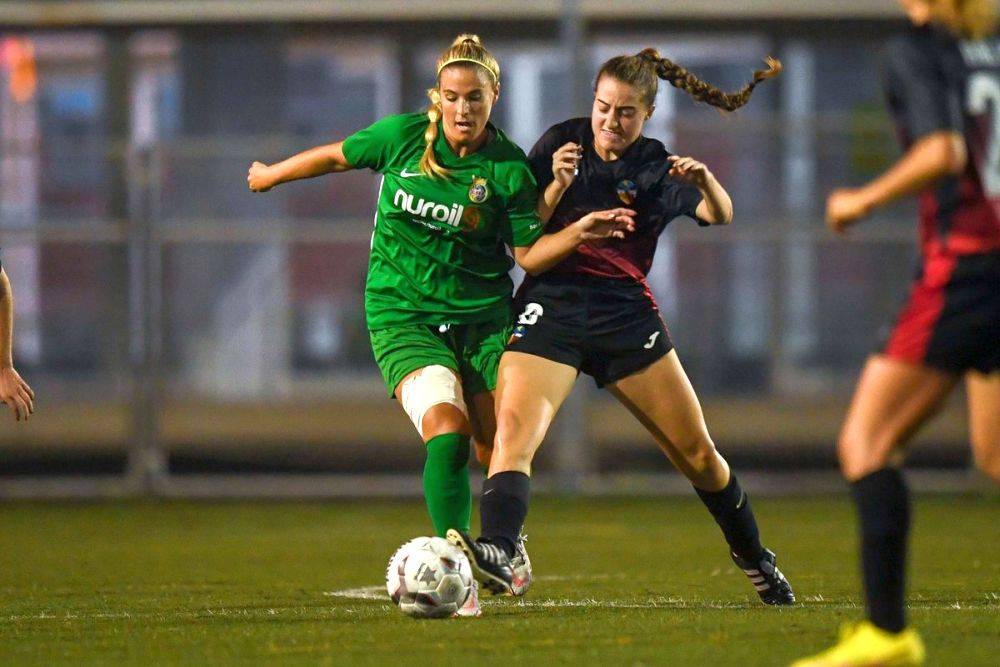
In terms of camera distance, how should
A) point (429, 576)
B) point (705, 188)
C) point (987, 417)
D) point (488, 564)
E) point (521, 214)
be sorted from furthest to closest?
point (521, 214) → point (705, 188) → point (429, 576) → point (488, 564) → point (987, 417)

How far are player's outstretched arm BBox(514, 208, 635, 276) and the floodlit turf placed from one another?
122 cm

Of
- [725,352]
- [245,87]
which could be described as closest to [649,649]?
[725,352]

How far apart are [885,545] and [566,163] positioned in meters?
1.99

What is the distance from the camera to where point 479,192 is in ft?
19.0

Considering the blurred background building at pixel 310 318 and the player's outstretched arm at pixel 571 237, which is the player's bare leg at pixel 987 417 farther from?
the blurred background building at pixel 310 318

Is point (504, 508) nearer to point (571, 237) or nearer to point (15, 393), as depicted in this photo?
point (571, 237)

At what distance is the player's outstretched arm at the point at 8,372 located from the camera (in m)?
5.85

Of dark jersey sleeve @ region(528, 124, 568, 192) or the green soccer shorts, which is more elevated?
dark jersey sleeve @ region(528, 124, 568, 192)

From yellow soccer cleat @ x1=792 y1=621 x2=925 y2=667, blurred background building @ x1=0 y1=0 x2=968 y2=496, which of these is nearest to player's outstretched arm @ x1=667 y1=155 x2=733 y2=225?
yellow soccer cleat @ x1=792 y1=621 x2=925 y2=667

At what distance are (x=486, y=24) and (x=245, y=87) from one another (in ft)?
11.9

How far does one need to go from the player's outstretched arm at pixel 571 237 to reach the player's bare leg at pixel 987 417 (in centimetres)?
155

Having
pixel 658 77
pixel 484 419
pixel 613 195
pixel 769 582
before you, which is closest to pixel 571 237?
pixel 613 195

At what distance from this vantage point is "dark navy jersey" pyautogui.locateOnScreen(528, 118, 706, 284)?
5867mm

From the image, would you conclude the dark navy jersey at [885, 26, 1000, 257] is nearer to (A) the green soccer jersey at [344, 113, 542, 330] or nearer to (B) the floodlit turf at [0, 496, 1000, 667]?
(B) the floodlit turf at [0, 496, 1000, 667]
